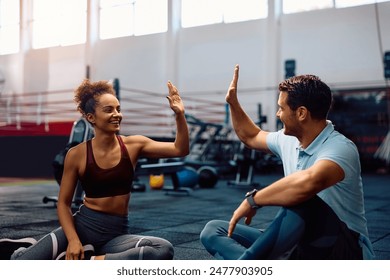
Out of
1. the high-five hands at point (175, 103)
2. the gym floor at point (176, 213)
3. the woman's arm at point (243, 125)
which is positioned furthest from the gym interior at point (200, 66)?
the high-five hands at point (175, 103)

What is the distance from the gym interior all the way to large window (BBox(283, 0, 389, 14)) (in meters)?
0.02

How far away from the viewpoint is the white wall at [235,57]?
843 cm

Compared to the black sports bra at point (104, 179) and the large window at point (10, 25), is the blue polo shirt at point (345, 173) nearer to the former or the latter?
the black sports bra at point (104, 179)

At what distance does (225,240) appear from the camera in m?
1.48

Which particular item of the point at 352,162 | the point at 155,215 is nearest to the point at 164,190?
the point at 155,215

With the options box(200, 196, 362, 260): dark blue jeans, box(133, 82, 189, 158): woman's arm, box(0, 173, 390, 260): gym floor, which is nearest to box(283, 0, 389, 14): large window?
box(0, 173, 390, 260): gym floor

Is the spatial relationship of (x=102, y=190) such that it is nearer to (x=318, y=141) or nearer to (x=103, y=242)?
(x=103, y=242)

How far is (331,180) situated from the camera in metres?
1.20

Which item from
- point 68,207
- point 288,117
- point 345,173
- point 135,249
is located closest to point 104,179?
point 68,207

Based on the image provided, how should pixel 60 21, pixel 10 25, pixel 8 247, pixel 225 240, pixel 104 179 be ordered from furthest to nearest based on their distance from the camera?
pixel 60 21
pixel 10 25
pixel 8 247
pixel 104 179
pixel 225 240

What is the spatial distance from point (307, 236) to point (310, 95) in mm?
370

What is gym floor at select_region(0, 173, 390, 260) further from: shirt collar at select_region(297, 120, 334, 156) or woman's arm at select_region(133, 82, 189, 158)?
shirt collar at select_region(297, 120, 334, 156)

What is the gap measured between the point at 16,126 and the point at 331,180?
869 centimetres
